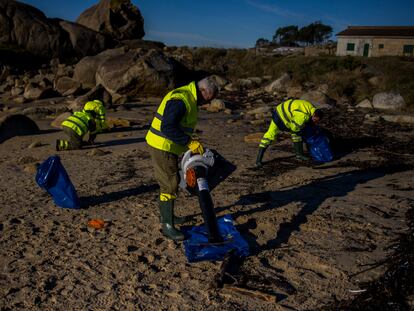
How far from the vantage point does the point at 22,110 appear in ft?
42.9

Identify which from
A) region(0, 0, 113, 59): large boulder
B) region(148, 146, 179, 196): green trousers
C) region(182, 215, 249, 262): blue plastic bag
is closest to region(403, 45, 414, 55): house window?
region(0, 0, 113, 59): large boulder

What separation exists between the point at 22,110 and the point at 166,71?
6.59 meters

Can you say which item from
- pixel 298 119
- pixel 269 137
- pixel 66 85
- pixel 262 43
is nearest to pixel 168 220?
pixel 269 137

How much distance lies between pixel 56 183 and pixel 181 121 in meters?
1.98

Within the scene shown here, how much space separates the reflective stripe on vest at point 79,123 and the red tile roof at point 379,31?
3597cm

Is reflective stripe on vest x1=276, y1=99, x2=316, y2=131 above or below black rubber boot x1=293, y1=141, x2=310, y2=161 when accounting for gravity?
above

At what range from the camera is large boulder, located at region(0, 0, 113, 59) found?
2512cm

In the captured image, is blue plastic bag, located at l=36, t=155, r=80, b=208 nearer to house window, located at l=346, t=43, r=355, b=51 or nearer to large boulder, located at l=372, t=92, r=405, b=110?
large boulder, located at l=372, t=92, r=405, b=110

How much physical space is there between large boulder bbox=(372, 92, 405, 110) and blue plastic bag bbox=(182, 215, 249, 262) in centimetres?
1428

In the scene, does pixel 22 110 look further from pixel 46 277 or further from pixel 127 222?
pixel 46 277

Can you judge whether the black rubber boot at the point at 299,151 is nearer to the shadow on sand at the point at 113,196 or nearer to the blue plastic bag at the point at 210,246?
the shadow on sand at the point at 113,196

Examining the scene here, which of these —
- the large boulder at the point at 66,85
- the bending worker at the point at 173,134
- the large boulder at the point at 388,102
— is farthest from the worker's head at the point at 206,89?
the large boulder at the point at 66,85

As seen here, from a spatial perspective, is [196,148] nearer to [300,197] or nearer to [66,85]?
[300,197]

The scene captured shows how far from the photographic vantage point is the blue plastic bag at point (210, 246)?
3.87m
